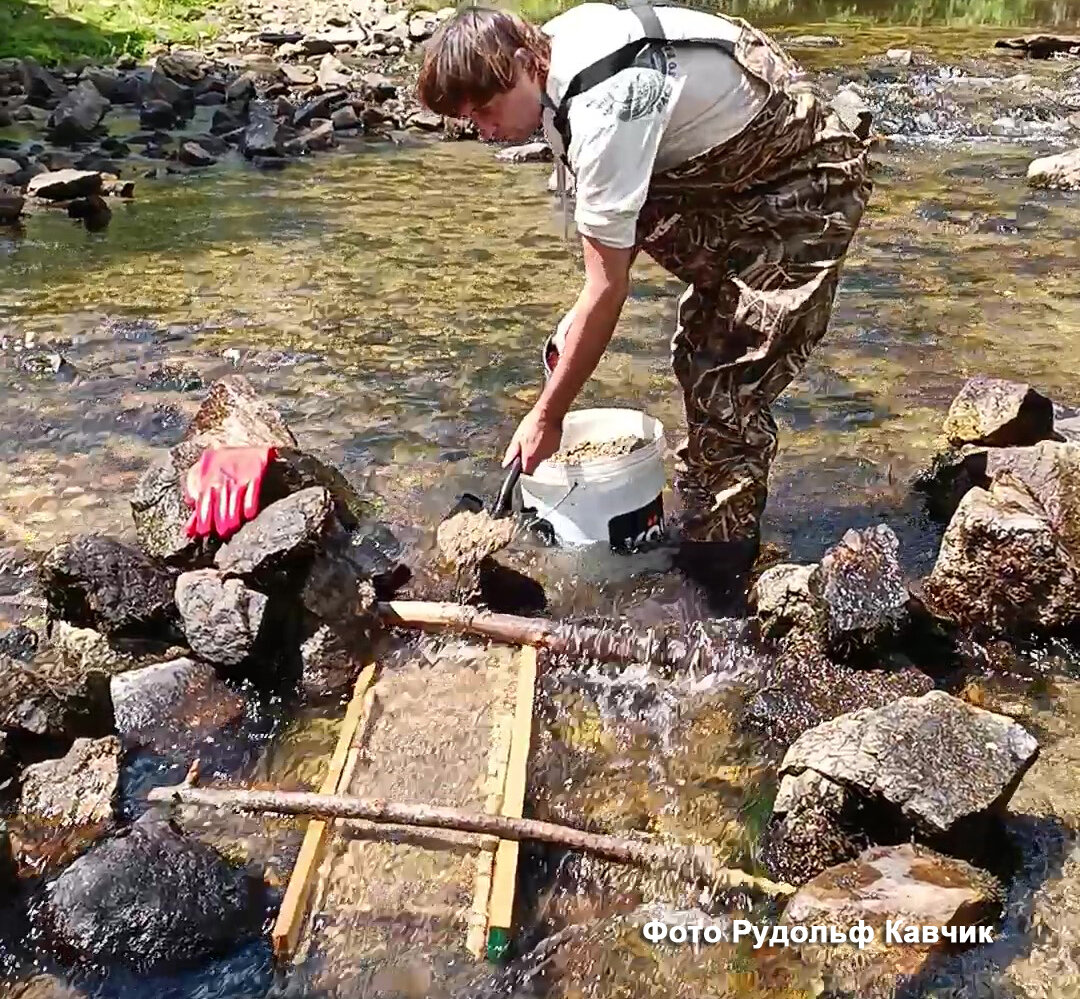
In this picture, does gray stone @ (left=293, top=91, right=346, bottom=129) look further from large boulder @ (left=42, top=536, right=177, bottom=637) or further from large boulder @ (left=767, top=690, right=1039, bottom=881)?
large boulder @ (left=767, top=690, right=1039, bottom=881)

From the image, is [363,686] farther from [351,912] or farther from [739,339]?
[739,339]

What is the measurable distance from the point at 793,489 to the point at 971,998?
317 cm

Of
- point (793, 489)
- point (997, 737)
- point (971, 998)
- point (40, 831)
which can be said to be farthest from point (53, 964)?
point (793, 489)

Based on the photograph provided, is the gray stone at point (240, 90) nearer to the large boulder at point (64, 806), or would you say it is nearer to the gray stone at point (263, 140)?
the gray stone at point (263, 140)

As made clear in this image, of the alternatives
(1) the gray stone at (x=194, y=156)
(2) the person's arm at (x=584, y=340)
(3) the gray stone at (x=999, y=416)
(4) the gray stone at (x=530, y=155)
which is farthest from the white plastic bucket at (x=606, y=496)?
(1) the gray stone at (x=194, y=156)

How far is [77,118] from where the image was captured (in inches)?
549

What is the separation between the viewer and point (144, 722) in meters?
4.44

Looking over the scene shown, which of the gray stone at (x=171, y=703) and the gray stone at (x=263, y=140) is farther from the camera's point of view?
the gray stone at (x=263, y=140)

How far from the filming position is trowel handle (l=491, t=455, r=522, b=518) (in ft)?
15.4

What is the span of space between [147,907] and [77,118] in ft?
41.0

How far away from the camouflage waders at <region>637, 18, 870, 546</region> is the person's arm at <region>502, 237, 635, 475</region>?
25.8 inches

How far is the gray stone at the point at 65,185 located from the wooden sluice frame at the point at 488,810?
27.6 feet

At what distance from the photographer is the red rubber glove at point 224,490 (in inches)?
195

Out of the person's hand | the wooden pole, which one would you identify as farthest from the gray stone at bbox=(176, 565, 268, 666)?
the person's hand
